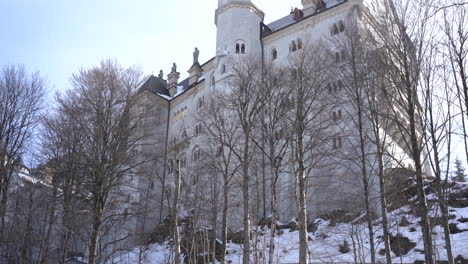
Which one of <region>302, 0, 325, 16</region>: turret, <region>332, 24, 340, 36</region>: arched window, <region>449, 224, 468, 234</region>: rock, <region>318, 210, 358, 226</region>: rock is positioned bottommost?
<region>449, 224, 468, 234</region>: rock


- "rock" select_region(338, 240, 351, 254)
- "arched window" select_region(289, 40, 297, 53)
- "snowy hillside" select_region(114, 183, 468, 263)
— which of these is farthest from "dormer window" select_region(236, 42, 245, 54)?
"rock" select_region(338, 240, 351, 254)

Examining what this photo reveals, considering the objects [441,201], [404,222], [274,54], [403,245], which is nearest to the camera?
[441,201]

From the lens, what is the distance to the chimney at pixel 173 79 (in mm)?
56213

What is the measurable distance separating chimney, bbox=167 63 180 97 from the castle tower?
14.0m

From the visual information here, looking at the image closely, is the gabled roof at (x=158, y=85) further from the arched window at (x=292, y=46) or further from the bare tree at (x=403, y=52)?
the bare tree at (x=403, y=52)

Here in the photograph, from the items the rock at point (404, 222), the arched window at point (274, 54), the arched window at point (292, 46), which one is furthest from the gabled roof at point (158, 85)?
the rock at point (404, 222)

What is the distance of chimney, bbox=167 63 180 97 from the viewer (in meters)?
56.2

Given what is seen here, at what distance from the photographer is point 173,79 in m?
57.5

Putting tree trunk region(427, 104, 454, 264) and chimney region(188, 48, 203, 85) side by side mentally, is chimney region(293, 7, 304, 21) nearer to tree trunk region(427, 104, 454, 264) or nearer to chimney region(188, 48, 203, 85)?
chimney region(188, 48, 203, 85)

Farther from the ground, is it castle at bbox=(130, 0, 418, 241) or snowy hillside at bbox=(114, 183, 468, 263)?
castle at bbox=(130, 0, 418, 241)

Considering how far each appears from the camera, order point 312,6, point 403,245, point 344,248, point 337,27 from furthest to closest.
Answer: point 312,6 → point 337,27 → point 344,248 → point 403,245

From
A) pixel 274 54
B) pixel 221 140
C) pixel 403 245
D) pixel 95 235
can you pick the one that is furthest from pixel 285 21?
pixel 95 235

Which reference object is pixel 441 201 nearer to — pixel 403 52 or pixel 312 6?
pixel 403 52

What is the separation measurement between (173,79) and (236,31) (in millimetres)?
17427
